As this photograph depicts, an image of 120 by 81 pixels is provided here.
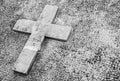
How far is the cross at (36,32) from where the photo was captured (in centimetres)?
191

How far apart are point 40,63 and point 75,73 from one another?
41 centimetres

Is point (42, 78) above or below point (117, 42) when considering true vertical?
below

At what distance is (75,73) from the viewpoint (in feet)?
5.85

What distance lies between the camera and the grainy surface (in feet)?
5.84

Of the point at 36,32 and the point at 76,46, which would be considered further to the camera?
the point at 36,32

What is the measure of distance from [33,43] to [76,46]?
0.50 metres

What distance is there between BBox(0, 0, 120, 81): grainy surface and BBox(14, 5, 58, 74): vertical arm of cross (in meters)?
0.07

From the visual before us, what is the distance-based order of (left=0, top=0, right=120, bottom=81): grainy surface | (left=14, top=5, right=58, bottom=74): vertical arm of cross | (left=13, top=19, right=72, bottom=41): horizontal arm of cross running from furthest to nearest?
(left=13, top=19, right=72, bottom=41): horizontal arm of cross, (left=14, top=5, right=58, bottom=74): vertical arm of cross, (left=0, top=0, right=120, bottom=81): grainy surface

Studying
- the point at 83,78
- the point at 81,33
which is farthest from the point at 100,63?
the point at 81,33

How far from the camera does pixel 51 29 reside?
6.91ft

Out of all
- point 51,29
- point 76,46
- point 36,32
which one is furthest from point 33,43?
point 76,46

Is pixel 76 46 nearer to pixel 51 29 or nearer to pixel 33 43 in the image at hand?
pixel 51 29

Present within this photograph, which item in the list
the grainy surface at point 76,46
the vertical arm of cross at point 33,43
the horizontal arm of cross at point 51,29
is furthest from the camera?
the horizontal arm of cross at point 51,29

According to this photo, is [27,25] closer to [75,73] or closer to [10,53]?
[10,53]
